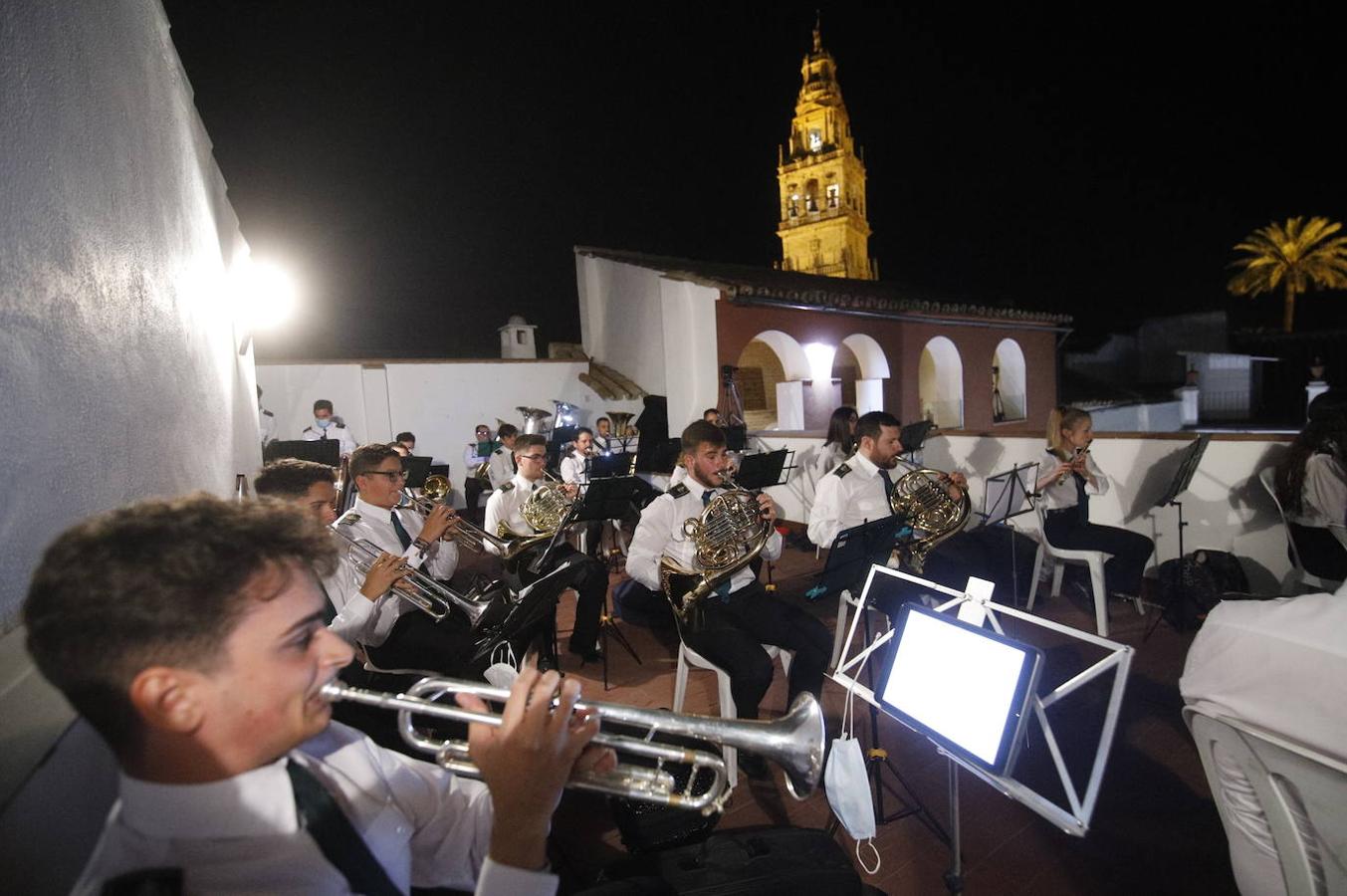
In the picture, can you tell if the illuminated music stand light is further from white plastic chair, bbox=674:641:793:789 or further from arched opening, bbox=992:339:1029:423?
arched opening, bbox=992:339:1029:423

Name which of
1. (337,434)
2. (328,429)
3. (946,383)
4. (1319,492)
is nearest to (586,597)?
(1319,492)

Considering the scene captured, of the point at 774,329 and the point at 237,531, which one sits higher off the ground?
the point at 774,329

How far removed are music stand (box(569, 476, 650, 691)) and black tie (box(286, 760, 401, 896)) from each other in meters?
3.53

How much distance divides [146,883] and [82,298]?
6.78ft

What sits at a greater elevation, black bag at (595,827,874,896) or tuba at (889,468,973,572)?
tuba at (889,468,973,572)

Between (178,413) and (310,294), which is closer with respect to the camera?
(178,413)

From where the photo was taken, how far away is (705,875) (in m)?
2.05

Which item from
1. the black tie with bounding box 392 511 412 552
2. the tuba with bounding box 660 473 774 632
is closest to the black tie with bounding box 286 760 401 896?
the tuba with bounding box 660 473 774 632

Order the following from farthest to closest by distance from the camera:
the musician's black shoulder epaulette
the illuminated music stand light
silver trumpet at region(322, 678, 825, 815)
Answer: the illuminated music stand light
silver trumpet at region(322, 678, 825, 815)
the musician's black shoulder epaulette

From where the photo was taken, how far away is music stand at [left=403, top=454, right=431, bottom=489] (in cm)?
645

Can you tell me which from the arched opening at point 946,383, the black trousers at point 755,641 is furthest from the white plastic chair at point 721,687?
the arched opening at point 946,383

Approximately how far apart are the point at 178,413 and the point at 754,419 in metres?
16.3

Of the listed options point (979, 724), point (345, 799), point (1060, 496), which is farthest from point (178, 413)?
point (1060, 496)

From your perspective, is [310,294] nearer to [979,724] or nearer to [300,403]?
[300,403]
